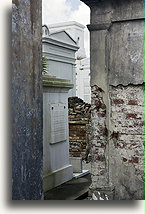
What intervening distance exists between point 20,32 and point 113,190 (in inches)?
79.8

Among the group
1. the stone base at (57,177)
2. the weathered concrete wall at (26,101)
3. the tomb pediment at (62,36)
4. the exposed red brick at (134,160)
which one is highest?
the tomb pediment at (62,36)

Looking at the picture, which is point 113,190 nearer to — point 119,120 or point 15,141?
point 119,120

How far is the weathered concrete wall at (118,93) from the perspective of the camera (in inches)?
144

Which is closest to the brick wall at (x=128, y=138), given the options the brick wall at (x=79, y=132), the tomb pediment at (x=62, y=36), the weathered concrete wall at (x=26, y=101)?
the weathered concrete wall at (x=26, y=101)

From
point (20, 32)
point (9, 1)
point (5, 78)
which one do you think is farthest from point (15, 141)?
point (9, 1)

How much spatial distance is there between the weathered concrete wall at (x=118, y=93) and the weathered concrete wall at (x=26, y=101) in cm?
92

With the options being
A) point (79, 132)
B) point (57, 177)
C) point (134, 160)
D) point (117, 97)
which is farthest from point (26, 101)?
point (79, 132)

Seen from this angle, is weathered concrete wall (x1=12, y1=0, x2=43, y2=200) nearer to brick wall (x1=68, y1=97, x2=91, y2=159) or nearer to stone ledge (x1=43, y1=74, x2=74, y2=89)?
stone ledge (x1=43, y1=74, x2=74, y2=89)

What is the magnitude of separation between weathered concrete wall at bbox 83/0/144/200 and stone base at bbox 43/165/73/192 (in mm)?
1556

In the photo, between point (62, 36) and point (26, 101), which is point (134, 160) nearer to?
point (26, 101)

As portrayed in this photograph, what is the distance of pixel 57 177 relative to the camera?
18.2 feet

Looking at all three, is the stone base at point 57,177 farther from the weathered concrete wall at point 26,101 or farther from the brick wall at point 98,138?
the weathered concrete wall at point 26,101

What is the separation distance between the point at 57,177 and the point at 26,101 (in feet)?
9.59

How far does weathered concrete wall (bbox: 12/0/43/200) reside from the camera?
274 cm
